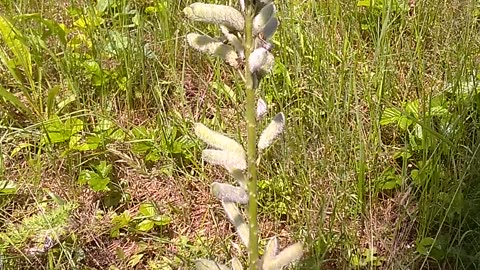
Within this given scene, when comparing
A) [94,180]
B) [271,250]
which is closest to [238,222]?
[271,250]

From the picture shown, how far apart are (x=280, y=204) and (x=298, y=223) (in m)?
0.11

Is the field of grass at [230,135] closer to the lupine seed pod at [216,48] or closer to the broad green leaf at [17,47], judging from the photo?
the broad green leaf at [17,47]

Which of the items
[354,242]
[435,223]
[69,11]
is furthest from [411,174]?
[69,11]

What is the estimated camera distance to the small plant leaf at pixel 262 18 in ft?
3.51

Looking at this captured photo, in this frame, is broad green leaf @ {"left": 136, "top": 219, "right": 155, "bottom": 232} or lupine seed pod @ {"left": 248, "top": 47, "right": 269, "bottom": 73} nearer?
lupine seed pod @ {"left": 248, "top": 47, "right": 269, "bottom": 73}

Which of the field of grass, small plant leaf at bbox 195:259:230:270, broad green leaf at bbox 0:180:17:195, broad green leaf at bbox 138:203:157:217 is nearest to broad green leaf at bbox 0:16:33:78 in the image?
the field of grass

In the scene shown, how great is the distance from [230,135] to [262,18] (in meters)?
1.36

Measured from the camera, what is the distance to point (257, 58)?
1078 millimetres

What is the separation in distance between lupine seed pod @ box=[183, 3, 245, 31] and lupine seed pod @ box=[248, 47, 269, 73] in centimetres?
5

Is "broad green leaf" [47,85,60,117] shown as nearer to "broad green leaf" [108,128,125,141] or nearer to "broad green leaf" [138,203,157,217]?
"broad green leaf" [108,128,125,141]

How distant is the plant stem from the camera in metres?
1.08

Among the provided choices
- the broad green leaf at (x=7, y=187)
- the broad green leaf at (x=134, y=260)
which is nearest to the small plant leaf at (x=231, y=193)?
the broad green leaf at (x=134, y=260)

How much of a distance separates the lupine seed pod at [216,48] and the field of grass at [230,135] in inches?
36.6

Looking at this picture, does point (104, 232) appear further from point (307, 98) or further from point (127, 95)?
point (307, 98)
